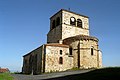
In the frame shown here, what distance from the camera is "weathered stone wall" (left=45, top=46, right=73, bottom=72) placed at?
1326 inches

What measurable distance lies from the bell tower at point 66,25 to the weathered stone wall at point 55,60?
5.81 metres

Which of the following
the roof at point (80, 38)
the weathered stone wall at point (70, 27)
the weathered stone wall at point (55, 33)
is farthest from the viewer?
the weathered stone wall at point (55, 33)

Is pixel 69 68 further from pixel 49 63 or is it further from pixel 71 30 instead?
pixel 71 30

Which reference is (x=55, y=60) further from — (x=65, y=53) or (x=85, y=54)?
(x=85, y=54)

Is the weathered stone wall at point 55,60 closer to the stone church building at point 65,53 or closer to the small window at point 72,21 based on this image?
the stone church building at point 65,53

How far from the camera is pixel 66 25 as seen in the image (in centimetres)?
4119

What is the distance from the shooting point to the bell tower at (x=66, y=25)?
40.8m

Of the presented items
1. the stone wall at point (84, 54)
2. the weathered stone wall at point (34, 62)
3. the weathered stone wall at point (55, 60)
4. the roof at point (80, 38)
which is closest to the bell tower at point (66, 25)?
the roof at point (80, 38)

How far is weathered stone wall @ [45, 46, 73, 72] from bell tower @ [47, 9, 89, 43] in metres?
5.81

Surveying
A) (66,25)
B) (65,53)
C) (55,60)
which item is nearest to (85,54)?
(65,53)

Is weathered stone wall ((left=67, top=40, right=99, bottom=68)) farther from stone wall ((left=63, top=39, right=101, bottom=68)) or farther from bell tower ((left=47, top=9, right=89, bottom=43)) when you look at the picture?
bell tower ((left=47, top=9, right=89, bottom=43))

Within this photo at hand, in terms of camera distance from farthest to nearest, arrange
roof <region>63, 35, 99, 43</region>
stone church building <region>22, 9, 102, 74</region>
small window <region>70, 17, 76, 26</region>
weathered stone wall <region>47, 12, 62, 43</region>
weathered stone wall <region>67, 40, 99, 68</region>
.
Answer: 1. small window <region>70, 17, 76, 26</region>
2. weathered stone wall <region>47, 12, 62, 43</region>
3. roof <region>63, 35, 99, 43</region>
4. weathered stone wall <region>67, 40, 99, 68</region>
5. stone church building <region>22, 9, 102, 74</region>

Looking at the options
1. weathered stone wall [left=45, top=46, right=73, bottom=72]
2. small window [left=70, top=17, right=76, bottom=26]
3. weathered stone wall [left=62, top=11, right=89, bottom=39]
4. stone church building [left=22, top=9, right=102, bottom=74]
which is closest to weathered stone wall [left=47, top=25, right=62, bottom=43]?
stone church building [left=22, top=9, right=102, bottom=74]

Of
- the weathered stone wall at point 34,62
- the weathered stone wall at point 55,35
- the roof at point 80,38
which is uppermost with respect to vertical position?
the weathered stone wall at point 55,35
